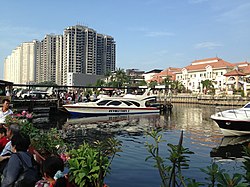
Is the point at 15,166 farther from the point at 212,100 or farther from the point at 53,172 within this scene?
the point at 212,100

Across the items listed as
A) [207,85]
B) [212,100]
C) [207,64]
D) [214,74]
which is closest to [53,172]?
[212,100]

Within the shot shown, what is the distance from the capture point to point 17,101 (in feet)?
91.4

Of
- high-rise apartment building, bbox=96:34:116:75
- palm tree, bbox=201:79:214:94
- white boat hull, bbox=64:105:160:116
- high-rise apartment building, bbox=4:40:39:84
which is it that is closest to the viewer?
white boat hull, bbox=64:105:160:116

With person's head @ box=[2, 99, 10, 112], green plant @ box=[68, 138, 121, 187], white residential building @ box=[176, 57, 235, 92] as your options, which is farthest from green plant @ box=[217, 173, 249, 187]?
white residential building @ box=[176, 57, 235, 92]

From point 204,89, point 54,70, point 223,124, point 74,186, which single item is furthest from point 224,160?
point 54,70

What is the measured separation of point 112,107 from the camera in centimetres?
2909

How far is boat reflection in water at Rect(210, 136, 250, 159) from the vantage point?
37.4 ft

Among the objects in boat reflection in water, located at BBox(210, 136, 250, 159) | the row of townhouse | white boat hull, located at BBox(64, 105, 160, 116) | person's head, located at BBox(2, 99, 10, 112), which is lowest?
boat reflection in water, located at BBox(210, 136, 250, 159)

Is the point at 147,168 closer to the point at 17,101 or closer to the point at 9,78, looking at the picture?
the point at 17,101

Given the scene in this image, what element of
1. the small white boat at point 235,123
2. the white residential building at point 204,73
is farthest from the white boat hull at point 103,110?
the white residential building at point 204,73

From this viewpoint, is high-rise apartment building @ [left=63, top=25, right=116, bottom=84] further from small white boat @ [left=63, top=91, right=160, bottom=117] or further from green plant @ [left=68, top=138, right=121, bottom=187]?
green plant @ [left=68, top=138, right=121, bottom=187]

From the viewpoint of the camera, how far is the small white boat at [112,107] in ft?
90.8

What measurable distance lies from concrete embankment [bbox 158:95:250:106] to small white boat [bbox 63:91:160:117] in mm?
18408

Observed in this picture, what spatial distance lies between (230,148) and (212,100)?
177ft
